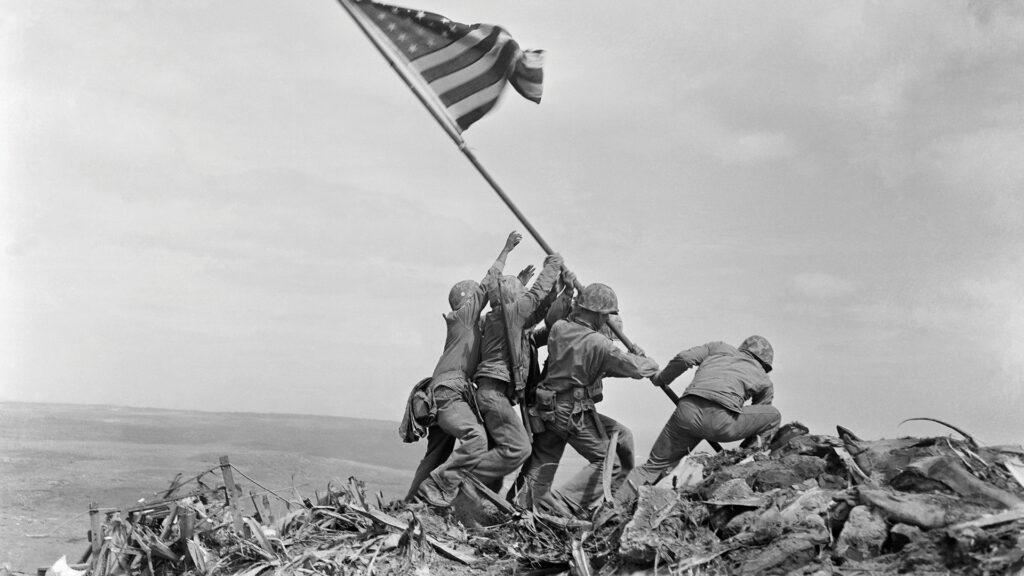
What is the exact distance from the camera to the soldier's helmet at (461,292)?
1010 cm

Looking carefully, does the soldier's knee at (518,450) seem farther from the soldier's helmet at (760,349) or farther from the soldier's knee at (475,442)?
the soldier's helmet at (760,349)

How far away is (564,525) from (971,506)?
3100mm

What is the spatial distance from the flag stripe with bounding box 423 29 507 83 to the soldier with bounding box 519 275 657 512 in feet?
9.36

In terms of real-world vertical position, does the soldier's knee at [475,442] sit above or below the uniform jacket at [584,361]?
below

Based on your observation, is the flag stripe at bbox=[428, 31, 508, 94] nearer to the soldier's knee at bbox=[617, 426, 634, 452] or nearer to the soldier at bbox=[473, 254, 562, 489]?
the soldier at bbox=[473, 254, 562, 489]

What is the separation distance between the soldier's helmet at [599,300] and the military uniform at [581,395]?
0.21 metres

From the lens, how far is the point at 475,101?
10445 millimetres

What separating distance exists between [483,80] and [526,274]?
2188 mm

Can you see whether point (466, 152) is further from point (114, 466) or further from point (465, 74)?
point (114, 466)

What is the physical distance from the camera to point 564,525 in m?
7.81

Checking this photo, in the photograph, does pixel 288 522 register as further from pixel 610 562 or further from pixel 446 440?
pixel 610 562

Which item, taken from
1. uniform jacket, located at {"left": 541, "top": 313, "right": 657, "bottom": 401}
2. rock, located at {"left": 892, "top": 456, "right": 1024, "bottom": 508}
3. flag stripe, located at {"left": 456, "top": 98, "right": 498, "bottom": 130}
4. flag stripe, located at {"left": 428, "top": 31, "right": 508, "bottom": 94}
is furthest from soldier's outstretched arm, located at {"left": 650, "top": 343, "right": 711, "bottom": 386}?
flag stripe, located at {"left": 428, "top": 31, "right": 508, "bottom": 94}

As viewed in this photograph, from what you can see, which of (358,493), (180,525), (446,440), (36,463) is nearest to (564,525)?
(358,493)

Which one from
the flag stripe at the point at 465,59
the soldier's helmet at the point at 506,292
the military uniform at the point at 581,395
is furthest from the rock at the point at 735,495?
the flag stripe at the point at 465,59
